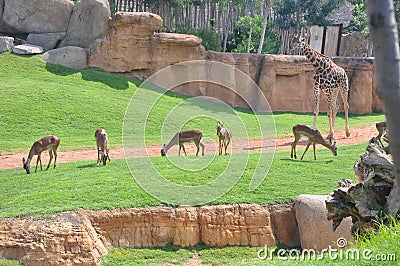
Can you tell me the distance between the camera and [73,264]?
29.8 ft

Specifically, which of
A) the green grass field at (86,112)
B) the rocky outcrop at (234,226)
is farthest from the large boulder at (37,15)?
the rocky outcrop at (234,226)

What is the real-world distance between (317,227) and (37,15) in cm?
1751

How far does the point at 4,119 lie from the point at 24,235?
978 cm

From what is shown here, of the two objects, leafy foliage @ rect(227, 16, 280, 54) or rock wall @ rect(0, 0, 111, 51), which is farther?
leafy foliage @ rect(227, 16, 280, 54)

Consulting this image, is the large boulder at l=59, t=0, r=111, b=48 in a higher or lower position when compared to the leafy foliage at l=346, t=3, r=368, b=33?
lower

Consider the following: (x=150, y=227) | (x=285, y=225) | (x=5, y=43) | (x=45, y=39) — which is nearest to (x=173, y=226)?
(x=150, y=227)

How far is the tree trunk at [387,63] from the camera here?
2.12 metres

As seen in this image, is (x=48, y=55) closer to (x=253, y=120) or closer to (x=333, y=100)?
(x=253, y=120)

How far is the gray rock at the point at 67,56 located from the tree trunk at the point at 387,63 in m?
21.6

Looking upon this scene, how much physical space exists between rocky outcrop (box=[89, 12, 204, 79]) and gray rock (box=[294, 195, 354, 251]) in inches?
569

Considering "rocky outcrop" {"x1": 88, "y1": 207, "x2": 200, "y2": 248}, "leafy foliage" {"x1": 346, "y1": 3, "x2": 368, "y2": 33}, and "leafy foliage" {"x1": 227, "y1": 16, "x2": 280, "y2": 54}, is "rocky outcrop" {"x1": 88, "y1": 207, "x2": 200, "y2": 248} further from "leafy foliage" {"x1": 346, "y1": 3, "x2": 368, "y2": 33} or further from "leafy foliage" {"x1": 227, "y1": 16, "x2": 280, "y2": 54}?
"leafy foliage" {"x1": 346, "y1": 3, "x2": 368, "y2": 33}

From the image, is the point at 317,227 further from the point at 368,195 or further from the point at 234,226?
the point at 368,195

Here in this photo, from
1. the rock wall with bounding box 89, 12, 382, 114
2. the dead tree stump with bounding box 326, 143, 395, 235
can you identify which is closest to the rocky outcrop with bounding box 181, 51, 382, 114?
the rock wall with bounding box 89, 12, 382, 114

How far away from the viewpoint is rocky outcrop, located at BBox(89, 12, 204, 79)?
2327 cm
